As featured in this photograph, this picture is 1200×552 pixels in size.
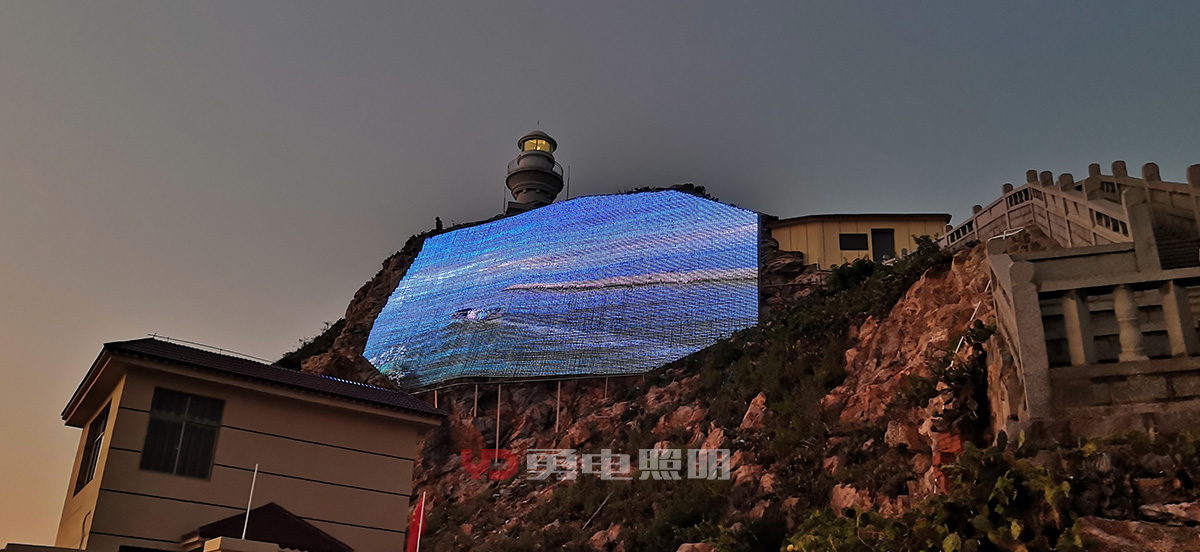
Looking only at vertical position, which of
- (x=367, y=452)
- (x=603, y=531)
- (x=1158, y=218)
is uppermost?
(x=1158, y=218)

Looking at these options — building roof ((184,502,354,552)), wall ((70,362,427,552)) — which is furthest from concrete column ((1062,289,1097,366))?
building roof ((184,502,354,552))

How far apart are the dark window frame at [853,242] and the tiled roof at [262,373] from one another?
58.7ft

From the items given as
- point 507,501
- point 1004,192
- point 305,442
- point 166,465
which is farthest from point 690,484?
point 166,465

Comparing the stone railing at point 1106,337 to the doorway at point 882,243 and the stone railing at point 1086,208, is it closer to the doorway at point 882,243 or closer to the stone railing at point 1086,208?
the stone railing at point 1086,208

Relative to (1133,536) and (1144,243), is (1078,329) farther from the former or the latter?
(1133,536)

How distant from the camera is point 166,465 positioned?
979 cm

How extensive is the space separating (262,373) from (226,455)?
1.03 m

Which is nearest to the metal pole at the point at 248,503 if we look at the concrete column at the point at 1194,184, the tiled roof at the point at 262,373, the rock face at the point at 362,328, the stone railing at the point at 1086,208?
the tiled roof at the point at 262,373

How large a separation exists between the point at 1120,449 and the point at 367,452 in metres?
7.82

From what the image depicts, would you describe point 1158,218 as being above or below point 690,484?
above

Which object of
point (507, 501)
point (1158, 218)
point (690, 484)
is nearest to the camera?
point (1158, 218)

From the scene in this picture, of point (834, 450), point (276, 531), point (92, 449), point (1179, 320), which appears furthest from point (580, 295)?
point (1179, 320)

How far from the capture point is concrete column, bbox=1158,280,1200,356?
867 centimetres

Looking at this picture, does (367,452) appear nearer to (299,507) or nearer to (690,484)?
(299,507)
